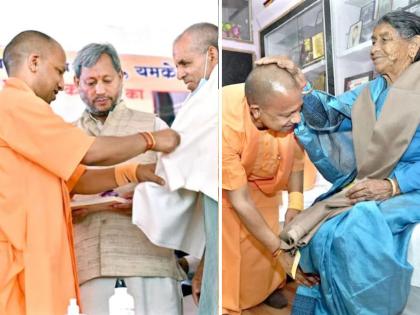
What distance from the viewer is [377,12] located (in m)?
1.60

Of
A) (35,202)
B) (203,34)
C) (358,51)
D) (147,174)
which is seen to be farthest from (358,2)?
(35,202)

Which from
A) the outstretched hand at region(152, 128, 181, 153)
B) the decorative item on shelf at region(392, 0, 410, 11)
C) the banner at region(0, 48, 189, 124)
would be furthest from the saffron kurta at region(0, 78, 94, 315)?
the decorative item on shelf at region(392, 0, 410, 11)

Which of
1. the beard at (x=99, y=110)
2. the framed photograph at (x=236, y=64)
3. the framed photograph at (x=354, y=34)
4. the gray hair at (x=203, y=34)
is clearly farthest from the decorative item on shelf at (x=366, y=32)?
the beard at (x=99, y=110)

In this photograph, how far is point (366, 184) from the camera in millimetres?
1544

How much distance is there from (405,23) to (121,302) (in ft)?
4.04

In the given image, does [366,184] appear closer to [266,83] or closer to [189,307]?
[266,83]

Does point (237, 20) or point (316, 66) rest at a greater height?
point (237, 20)

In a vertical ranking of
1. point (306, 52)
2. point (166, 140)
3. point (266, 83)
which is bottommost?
point (166, 140)

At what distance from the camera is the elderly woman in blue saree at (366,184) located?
1.47 meters

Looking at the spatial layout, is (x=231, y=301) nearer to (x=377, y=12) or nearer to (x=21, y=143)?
(x=21, y=143)

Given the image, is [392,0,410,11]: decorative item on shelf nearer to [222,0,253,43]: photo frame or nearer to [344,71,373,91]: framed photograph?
[344,71,373,91]: framed photograph

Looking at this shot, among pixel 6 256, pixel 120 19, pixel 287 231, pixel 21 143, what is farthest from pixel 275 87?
pixel 6 256

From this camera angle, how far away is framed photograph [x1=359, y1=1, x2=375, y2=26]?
160 centimetres

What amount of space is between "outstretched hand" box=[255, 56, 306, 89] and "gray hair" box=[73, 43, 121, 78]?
469mm
